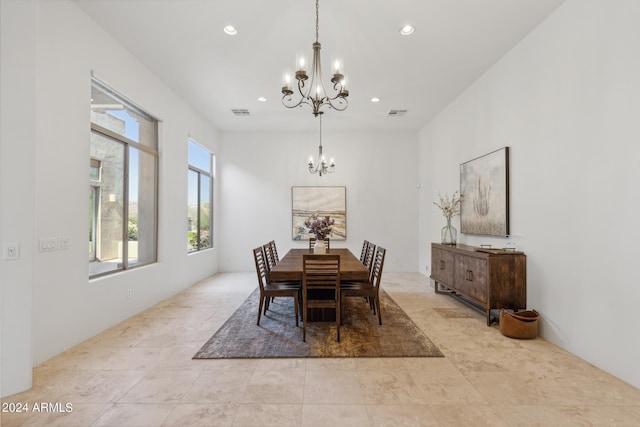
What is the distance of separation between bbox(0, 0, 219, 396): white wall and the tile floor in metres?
0.35

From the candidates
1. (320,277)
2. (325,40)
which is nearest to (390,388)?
(320,277)

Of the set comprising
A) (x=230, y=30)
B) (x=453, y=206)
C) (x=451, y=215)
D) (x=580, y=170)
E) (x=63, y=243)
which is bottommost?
(x=63, y=243)

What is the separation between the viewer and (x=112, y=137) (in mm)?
3604

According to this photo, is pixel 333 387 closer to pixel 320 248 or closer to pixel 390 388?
pixel 390 388

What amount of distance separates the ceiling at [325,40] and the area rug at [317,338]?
3.34 meters

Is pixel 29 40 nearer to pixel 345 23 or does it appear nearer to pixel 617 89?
pixel 345 23

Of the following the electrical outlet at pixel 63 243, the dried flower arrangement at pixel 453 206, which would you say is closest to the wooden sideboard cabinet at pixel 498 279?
the dried flower arrangement at pixel 453 206

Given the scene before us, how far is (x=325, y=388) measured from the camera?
2.23 metres

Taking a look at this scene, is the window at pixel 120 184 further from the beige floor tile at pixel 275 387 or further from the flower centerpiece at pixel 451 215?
the flower centerpiece at pixel 451 215

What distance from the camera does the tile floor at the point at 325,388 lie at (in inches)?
75.1

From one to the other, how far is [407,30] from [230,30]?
6.40 feet

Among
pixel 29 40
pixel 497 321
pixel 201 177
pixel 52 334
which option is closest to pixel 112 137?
pixel 29 40

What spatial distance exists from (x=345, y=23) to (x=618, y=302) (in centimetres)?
356

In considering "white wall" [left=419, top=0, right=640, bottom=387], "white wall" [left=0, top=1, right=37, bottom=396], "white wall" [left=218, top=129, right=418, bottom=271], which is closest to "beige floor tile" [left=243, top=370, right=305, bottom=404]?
"white wall" [left=0, top=1, right=37, bottom=396]
